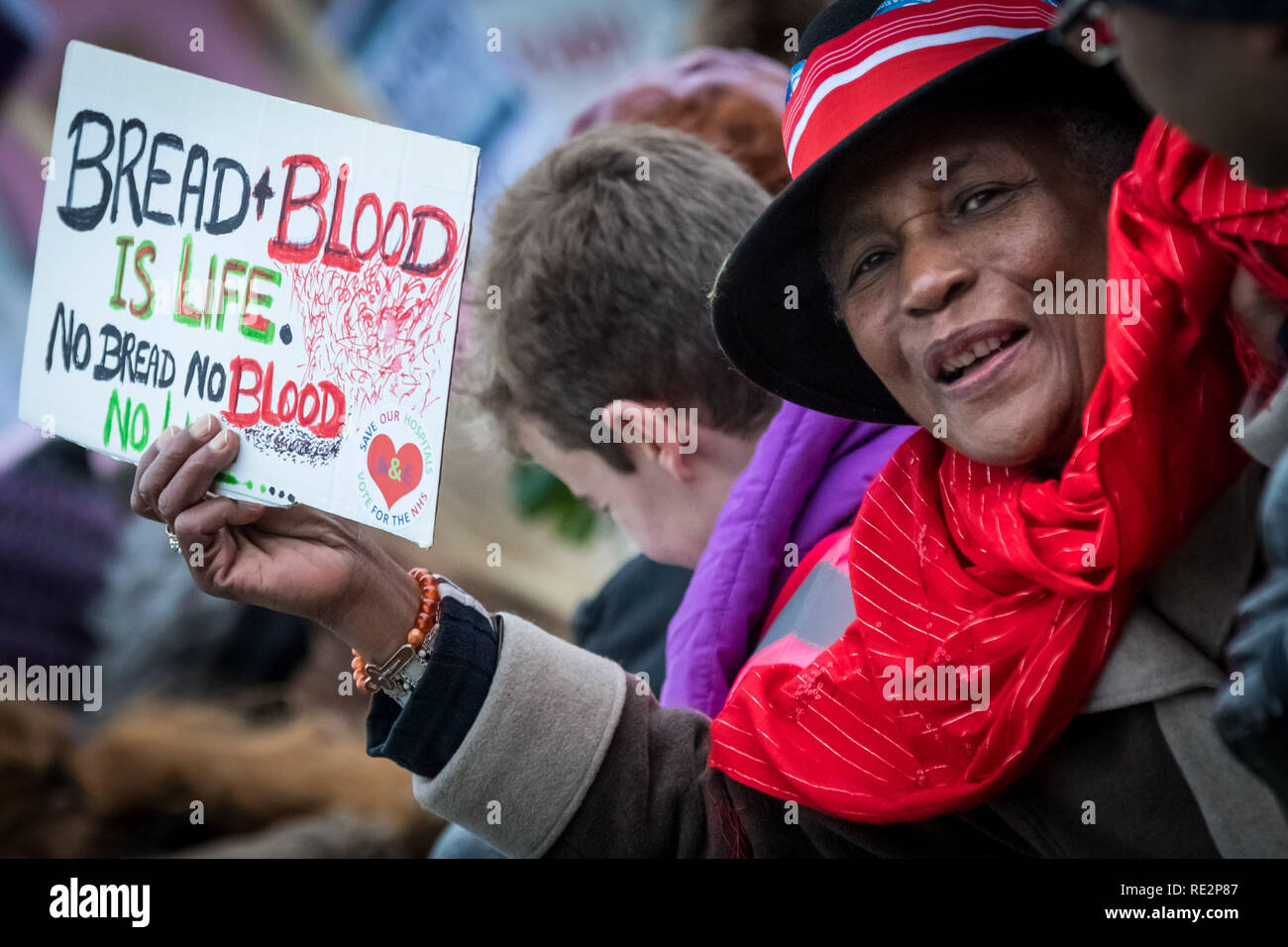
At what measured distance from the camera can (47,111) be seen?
309 cm

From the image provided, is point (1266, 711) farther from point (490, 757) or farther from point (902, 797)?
point (490, 757)

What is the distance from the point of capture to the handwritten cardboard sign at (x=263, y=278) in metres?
1.46

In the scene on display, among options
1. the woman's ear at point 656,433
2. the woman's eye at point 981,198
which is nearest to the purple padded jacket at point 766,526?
the woman's ear at point 656,433

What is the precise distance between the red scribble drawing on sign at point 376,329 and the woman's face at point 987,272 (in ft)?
1.61

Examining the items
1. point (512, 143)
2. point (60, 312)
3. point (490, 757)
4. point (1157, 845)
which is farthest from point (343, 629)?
point (512, 143)

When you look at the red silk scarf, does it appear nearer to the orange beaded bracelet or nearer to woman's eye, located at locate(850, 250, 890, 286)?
woman's eye, located at locate(850, 250, 890, 286)

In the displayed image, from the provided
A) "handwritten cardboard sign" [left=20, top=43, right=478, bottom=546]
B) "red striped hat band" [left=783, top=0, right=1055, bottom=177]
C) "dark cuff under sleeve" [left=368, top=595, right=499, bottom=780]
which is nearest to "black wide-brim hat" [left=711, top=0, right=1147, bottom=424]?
"red striped hat band" [left=783, top=0, right=1055, bottom=177]

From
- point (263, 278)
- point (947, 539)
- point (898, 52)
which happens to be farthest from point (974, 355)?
point (263, 278)

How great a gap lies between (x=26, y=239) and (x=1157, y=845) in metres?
2.77

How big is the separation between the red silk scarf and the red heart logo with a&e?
18.4 inches

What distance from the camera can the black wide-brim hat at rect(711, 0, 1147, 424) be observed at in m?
1.33

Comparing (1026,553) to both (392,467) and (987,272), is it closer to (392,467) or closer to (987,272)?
(987,272)

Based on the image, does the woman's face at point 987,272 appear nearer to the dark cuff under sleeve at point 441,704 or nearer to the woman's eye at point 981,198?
the woman's eye at point 981,198

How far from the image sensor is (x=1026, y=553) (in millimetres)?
1271
